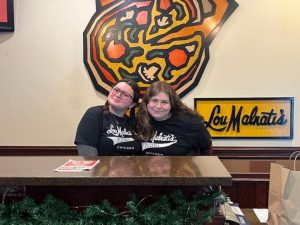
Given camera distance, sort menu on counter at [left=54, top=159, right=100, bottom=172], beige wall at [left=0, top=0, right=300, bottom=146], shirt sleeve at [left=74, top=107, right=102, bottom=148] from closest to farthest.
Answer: menu on counter at [left=54, top=159, right=100, bottom=172]
shirt sleeve at [left=74, top=107, right=102, bottom=148]
beige wall at [left=0, top=0, right=300, bottom=146]

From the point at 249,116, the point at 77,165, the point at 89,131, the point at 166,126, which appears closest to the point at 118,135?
the point at 89,131

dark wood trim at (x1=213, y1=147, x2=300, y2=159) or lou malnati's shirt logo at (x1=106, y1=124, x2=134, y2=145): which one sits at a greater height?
lou malnati's shirt logo at (x1=106, y1=124, x2=134, y2=145)

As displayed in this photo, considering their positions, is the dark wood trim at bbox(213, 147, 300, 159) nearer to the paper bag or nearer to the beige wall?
the beige wall

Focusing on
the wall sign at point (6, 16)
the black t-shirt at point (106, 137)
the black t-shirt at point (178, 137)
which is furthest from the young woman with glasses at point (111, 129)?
the wall sign at point (6, 16)

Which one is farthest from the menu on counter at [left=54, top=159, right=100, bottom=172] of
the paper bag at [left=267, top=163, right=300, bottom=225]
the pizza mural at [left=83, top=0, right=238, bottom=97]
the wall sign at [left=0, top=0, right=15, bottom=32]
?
the wall sign at [left=0, top=0, right=15, bottom=32]

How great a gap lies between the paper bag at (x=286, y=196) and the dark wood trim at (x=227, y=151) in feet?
4.36

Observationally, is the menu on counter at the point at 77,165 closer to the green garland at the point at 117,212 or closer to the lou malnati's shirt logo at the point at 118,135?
the green garland at the point at 117,212

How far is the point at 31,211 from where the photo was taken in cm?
110

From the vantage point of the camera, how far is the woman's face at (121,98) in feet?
6.88

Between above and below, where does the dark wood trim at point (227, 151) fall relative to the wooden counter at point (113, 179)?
below

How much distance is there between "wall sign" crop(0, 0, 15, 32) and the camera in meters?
2.70

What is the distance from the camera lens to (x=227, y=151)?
2.71 m

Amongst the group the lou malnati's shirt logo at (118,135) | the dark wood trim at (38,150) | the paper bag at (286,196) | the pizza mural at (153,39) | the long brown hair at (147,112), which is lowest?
the dark wood trim at (38,150)

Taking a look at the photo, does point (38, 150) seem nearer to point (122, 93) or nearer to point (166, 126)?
point (122, 93)
